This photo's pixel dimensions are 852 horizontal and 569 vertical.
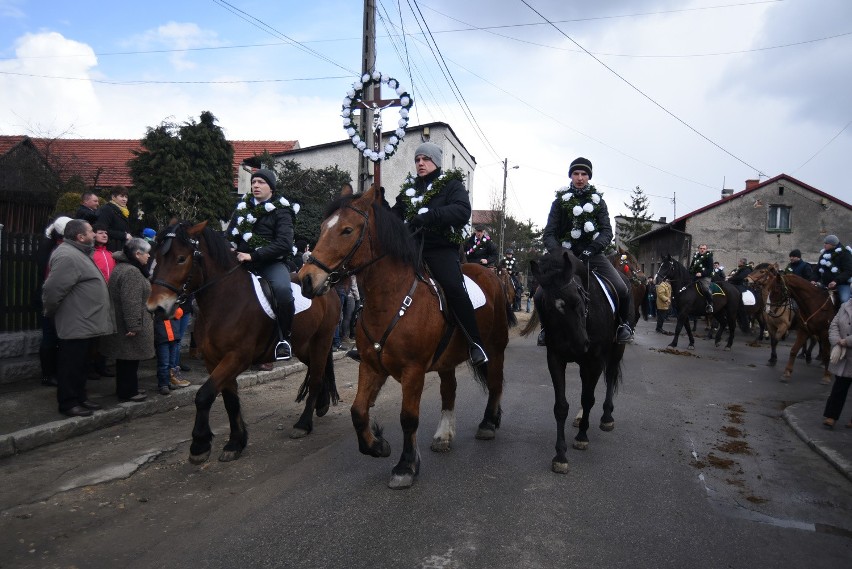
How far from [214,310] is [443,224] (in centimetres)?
236

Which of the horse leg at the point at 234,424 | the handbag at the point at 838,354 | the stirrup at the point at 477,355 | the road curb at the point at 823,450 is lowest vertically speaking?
the road curb at the point at 823,450

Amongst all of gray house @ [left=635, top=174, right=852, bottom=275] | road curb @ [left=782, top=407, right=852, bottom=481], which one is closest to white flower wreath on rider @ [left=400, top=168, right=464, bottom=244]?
road curb @ [left=782, top=407, right=852, bottom=481]

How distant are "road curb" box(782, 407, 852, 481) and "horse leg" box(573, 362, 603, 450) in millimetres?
2415

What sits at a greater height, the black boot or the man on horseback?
the man on horseback

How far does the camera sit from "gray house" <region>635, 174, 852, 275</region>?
33.8m

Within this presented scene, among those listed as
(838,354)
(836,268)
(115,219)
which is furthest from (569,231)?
(836,268)

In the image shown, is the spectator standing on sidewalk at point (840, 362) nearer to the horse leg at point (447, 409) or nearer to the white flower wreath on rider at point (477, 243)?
the horse leg at point (447, 409)

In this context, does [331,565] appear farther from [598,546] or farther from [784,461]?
[784,461]

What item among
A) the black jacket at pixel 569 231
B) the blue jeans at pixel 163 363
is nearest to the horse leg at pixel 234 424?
the blue jeans at pixel 163 363

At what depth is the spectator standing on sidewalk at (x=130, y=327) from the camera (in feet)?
23.5

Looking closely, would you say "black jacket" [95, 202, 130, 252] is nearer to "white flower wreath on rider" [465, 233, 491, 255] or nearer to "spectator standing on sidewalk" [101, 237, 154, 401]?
"spectator standing on sidewalk" [101, 237, 154, 401]

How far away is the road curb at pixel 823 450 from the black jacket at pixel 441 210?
4359 mm

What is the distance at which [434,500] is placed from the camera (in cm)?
456

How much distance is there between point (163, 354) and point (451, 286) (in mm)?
4598
